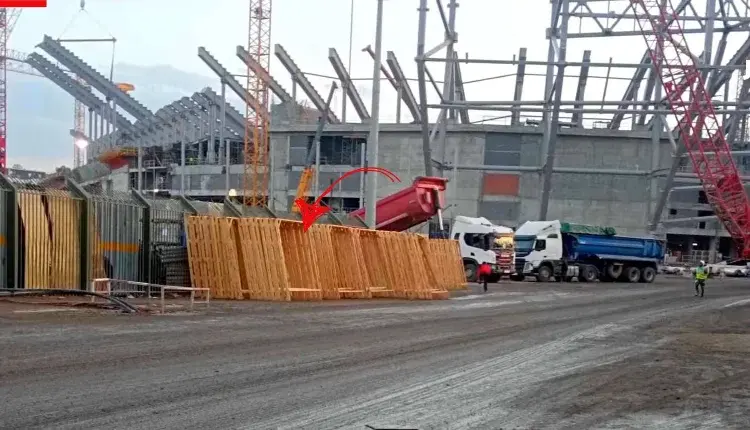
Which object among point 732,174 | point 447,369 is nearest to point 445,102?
point 732,174

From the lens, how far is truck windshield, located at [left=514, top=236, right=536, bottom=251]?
1793 inches

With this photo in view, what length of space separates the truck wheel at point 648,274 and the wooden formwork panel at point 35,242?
38.8 m

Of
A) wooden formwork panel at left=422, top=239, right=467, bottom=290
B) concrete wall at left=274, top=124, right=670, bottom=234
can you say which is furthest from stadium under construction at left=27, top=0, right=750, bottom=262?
wooden formwork panel at left=422, top=239, right=467, bottom=290

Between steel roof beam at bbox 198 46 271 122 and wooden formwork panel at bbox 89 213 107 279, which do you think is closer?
wooden formwork panel at bbox 89 213 107 279

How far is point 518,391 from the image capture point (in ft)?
29.8

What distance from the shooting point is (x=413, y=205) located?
107 feet

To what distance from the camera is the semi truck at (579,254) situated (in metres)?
45.0

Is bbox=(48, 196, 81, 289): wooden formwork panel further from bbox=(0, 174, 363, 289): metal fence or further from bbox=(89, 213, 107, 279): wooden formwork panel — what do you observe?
bbox=(89, 213, 107, 279): wooden formwork panel

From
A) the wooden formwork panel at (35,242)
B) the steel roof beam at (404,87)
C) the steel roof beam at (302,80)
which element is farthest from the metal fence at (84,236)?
the steel roof beam at (302,80)

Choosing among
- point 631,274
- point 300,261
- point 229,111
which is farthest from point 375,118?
point 229,111

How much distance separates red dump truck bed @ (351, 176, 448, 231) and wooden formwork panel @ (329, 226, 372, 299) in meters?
8.44

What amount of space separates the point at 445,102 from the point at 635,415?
3805 centimetres

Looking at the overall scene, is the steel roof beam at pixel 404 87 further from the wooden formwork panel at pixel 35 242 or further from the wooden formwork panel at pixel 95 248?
the wooden formwork panel at pixel 35 242

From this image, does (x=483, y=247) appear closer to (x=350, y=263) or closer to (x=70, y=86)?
(x=350, y=263)
